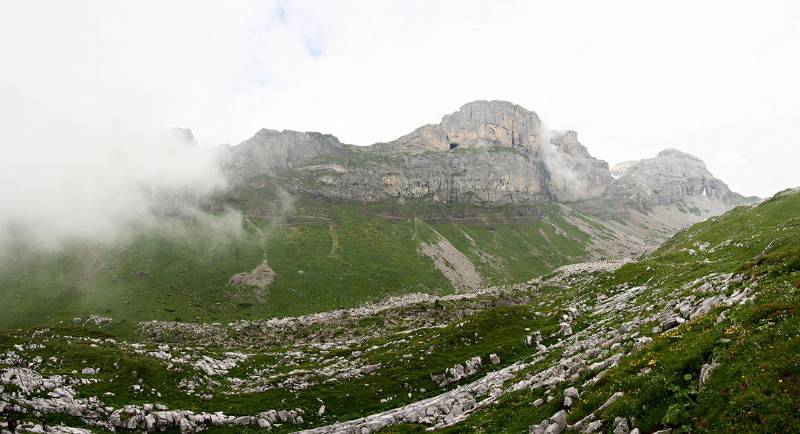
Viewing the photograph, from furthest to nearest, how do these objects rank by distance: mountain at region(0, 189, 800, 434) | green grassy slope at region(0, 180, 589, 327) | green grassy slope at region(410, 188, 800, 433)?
1. green grassy slope at region(0, 180, 589, 327)
2. mountain at region(0, 189, 800, 434)
3. green grassy slope at region(410, 188, 800, 433)

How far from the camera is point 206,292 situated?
150 meters

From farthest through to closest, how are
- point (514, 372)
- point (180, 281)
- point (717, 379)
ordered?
1. point (180, 281)
2. point (514, 372)
3. point (717, 379)

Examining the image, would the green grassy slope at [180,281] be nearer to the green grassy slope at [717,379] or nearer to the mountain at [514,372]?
the mountain at [514,372]

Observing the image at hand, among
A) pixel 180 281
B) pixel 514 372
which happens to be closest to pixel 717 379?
pixel 514 372

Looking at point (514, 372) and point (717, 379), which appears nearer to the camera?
point (717, 379)

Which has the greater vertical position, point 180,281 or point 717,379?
point 180,281

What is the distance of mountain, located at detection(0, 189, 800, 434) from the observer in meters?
15.3

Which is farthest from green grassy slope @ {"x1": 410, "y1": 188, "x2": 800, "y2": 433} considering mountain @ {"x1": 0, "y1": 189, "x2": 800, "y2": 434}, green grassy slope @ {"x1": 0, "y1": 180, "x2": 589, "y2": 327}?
green grassy slope @ {"x1": 0, "y1": 180, "x2": 589, "y2": 327}

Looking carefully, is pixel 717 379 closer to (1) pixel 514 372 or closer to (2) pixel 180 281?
(1) pixel 514 372

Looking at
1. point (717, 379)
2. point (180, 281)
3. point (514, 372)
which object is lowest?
point (514, 372)

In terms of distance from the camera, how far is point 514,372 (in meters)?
35.2

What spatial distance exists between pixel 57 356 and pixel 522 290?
102m

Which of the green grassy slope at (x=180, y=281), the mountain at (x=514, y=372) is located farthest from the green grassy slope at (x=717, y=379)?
the green grassy slope at (x=180, y=281)

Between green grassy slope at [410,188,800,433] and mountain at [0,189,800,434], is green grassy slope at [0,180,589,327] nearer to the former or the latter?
mountain at [0,189,800,434]
